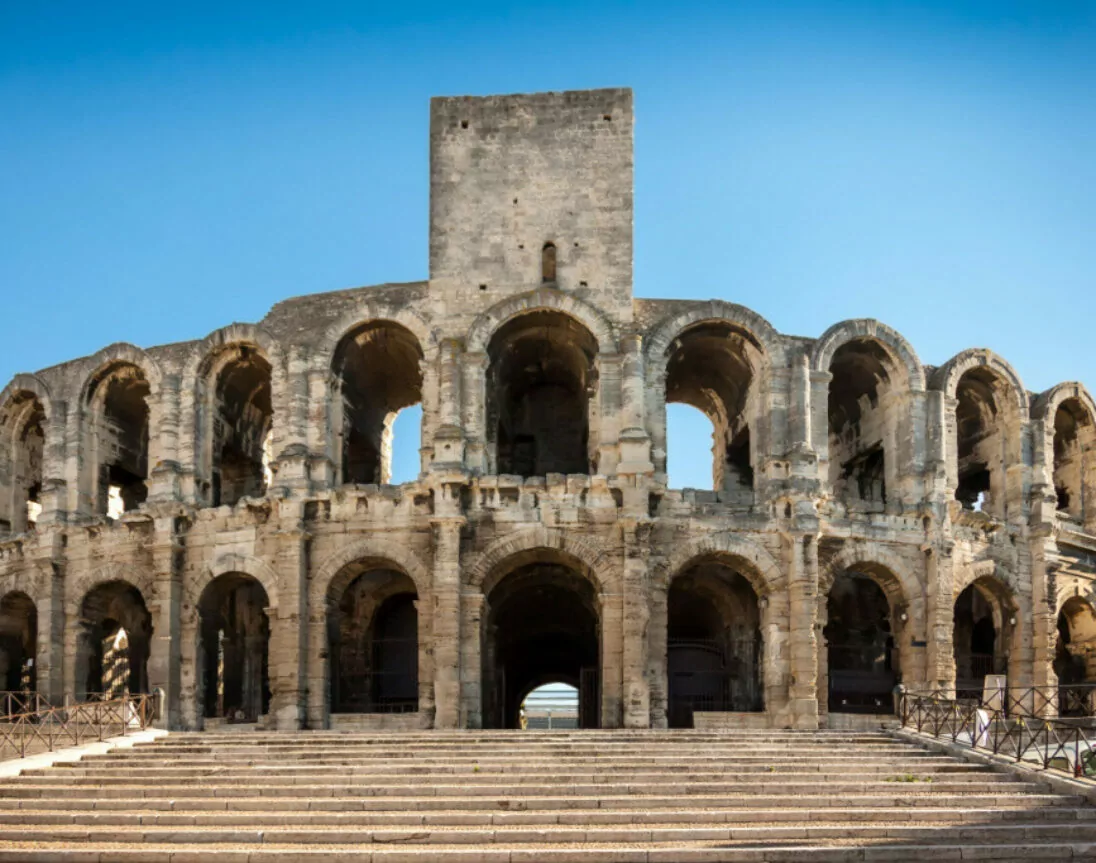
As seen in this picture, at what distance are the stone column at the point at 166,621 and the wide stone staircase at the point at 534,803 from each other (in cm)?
516

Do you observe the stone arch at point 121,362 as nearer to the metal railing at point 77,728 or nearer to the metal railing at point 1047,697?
the metal railing at point 77,728

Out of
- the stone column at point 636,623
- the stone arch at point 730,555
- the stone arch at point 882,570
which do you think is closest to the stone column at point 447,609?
the stone column at point 636,623

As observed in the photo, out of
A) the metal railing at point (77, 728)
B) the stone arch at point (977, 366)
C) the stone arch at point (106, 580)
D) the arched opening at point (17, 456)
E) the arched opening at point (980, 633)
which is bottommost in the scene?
the metal railing at point (77, 728)

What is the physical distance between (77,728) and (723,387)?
1658 centimetres

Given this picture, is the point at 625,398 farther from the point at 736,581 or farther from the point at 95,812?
the point at 95,812

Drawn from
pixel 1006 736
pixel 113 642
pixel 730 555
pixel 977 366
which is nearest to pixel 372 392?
pixel 113 642

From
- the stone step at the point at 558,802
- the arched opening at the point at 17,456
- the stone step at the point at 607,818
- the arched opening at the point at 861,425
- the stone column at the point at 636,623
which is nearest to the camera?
the stone step at the point at 607,818

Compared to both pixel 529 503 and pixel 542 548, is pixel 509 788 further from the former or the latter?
pixel 529 503

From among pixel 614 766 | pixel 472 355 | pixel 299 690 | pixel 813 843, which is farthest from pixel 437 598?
pixel 813 843

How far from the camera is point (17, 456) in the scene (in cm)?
3148

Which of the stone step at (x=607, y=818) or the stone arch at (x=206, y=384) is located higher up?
the stone arch at (x=206, y=384)

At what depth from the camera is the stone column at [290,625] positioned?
25.5 m

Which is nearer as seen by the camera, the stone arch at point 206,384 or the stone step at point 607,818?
the stone step at point 607,818

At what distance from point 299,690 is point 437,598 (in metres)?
3.41
